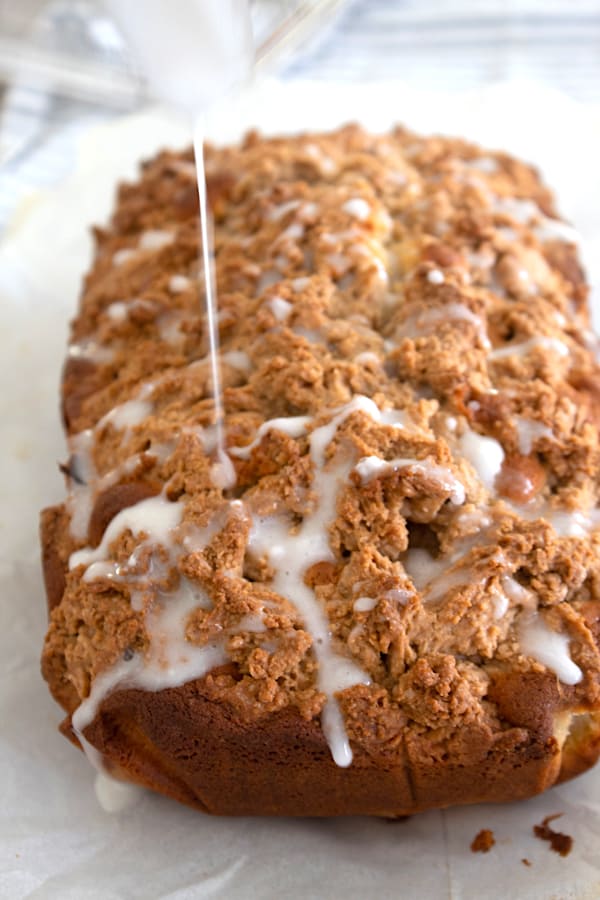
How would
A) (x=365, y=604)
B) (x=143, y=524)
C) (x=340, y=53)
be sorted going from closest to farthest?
(x=365, y=604), (x=143, y=524), (x=340, y=53)

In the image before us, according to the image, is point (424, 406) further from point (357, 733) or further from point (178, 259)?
point (178, 259)

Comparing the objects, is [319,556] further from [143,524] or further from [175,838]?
[175,838]

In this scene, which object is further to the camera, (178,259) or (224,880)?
(178,259)

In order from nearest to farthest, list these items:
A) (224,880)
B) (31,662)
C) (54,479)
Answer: (224,880) < (31,662) < (54,479)

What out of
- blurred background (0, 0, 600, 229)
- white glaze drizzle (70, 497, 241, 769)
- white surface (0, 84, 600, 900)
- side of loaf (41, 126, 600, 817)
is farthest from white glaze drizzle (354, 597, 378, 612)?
blurred background (0, 0, 600, 229)

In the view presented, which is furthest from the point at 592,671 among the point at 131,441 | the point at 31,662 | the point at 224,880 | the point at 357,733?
the point at 31,662

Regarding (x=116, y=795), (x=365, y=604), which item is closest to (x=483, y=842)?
(x=365, y=604)

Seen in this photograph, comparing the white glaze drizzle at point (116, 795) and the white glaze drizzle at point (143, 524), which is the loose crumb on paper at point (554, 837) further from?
the white glaze drizzle at point (143, 524)

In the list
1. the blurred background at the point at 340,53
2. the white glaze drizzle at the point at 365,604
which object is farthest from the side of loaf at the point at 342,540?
the blurred background at the point at 340,53
